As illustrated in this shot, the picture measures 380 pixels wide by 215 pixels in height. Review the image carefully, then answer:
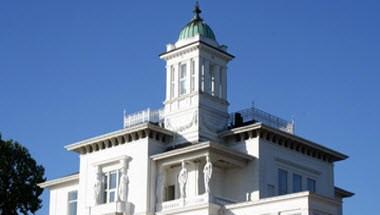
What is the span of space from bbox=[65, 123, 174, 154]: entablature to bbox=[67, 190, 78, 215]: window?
4.13m

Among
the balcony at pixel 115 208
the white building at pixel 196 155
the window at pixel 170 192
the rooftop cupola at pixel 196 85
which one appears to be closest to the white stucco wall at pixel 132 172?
the white building at pixel 196 155

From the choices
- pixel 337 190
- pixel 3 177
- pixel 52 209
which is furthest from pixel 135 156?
pixel 3 177

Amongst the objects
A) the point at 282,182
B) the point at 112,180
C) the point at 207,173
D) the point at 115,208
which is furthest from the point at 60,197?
the point at 282,182

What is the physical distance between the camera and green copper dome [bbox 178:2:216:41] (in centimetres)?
6072

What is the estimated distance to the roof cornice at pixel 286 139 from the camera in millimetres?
56344

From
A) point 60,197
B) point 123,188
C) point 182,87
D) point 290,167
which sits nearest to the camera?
point 123,188

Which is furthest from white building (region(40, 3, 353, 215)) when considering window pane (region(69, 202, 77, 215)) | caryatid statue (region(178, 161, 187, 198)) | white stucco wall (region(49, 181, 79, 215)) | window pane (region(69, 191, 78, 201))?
white stucco wall (region(49, 181, 79, 215))

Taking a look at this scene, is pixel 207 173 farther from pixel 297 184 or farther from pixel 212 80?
pixel 212 80

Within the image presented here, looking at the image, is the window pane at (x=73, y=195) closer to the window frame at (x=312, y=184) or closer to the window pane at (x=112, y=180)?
the window pane at (x=112, y=180)

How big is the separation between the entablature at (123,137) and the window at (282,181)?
7.41m

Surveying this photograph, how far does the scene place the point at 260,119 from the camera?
58.9 meters

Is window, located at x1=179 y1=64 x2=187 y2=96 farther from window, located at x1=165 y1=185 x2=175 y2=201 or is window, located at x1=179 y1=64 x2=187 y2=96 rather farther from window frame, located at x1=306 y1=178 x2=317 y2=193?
window frame, located at x1=306 y1=178 x2=317 y2=193

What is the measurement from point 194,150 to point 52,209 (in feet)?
49.4

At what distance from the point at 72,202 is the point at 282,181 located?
15.5 meters
